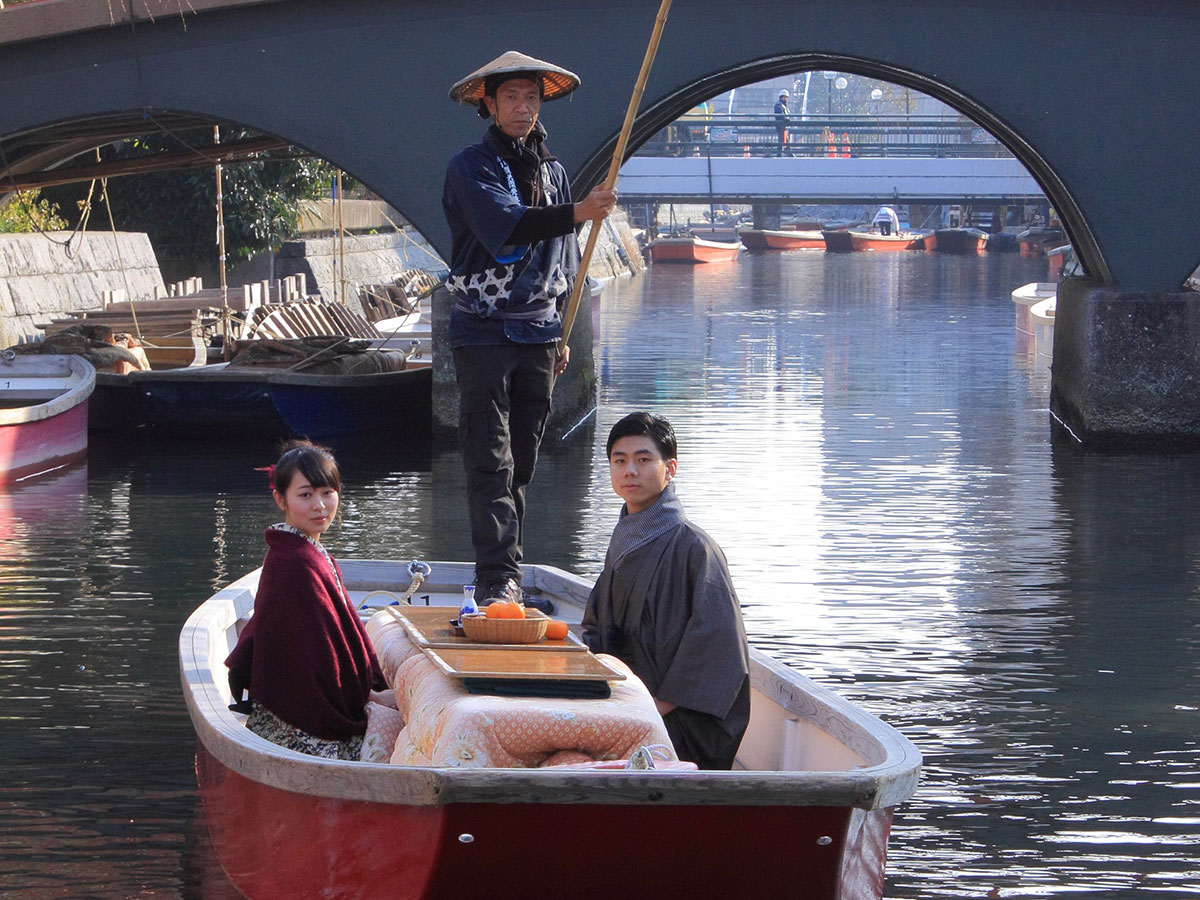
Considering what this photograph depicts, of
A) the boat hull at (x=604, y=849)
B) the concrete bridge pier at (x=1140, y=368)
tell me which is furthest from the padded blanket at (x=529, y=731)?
the concrete bridge pier at (x=1140, y=368)

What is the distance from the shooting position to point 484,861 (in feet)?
12.1

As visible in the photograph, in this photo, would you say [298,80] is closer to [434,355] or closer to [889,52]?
[434,355]

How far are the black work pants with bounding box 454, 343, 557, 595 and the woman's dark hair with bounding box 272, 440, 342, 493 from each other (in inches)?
44.2

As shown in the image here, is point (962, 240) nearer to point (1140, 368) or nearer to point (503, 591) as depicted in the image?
point (1140, 368)

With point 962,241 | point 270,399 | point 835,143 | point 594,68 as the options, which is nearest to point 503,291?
point 594,68

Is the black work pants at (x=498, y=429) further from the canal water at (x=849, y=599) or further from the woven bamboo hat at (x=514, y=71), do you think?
the canal water at (x=849, y=599)

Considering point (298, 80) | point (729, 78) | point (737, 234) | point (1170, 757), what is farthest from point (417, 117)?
point (737, 234)

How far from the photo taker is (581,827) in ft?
12.0

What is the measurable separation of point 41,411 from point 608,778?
9.73m

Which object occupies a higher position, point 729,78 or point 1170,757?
point 729,78

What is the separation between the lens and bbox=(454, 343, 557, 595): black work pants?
19.4 feet

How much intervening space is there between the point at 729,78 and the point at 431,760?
11.6 m

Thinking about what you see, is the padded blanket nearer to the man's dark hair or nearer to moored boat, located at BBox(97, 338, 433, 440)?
the man's dark hair

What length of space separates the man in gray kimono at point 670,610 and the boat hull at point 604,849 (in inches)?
27.0
